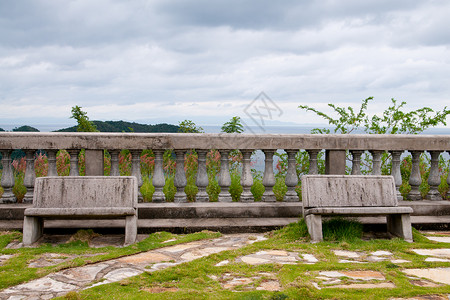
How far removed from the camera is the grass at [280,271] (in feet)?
11.0

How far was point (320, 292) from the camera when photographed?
3.38m

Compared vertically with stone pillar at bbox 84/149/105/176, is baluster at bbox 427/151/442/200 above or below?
below

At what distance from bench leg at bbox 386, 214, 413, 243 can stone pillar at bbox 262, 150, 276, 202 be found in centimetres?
165

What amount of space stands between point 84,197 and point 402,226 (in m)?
3.85

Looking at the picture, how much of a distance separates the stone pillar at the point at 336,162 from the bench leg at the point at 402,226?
987 millimetres

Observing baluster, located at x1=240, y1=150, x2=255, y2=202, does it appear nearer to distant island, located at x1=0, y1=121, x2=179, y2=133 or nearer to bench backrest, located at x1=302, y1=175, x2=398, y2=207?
bench backrest, located at x1=302, y1=175, x2=398, y2=207

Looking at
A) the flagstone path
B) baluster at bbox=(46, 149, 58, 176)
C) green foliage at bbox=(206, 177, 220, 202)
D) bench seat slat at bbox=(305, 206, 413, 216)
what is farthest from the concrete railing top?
the flagstone path

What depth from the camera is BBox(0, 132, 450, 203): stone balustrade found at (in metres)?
A: 6.01

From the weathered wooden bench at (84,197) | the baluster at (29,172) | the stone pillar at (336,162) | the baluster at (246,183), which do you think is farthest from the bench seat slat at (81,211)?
the stone pillar at (336,162)

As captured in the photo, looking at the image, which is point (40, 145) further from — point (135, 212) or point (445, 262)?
point (445, 262)

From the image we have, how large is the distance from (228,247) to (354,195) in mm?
1706

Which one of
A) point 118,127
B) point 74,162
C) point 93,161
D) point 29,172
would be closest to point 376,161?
point 93,161

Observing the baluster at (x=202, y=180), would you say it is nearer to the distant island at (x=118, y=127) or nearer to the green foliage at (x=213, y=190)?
the green foliage at (x=213, y=190)

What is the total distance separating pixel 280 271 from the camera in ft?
13.0
